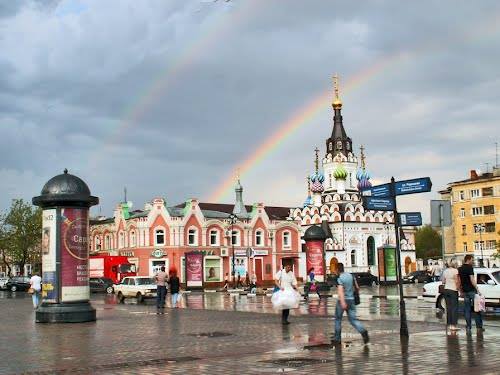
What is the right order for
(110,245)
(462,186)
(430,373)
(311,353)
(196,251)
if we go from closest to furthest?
(430,373) < (311,353) < (196,251) < (110,245) < (462,186)

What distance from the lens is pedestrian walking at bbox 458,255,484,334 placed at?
16797 millimetres

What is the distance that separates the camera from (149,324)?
2117cm

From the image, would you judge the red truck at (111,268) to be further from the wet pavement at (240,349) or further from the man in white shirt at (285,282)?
the man in white shirt at (285,282)

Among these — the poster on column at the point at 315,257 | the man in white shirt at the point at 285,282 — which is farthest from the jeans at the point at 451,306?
the poster on column at the point at 315,257

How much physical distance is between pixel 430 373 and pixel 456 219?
311ft

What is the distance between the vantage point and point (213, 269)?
7456cm

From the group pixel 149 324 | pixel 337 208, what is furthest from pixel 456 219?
pixel 149 324

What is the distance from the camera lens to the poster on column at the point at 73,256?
71.8 feet

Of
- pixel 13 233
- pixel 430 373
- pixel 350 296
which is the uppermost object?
pixel 13 233

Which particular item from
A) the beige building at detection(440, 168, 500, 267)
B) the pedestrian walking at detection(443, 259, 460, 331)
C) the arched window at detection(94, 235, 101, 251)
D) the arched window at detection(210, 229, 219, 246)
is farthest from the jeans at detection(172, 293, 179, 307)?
the beige building at detection(440, 168, 500, 267)

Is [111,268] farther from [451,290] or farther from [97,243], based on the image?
[451,290]

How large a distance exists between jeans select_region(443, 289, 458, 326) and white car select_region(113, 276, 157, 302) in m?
23.6

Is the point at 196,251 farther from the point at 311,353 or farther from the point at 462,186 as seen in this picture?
the point at 311,353

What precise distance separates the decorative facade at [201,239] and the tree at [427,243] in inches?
2593
